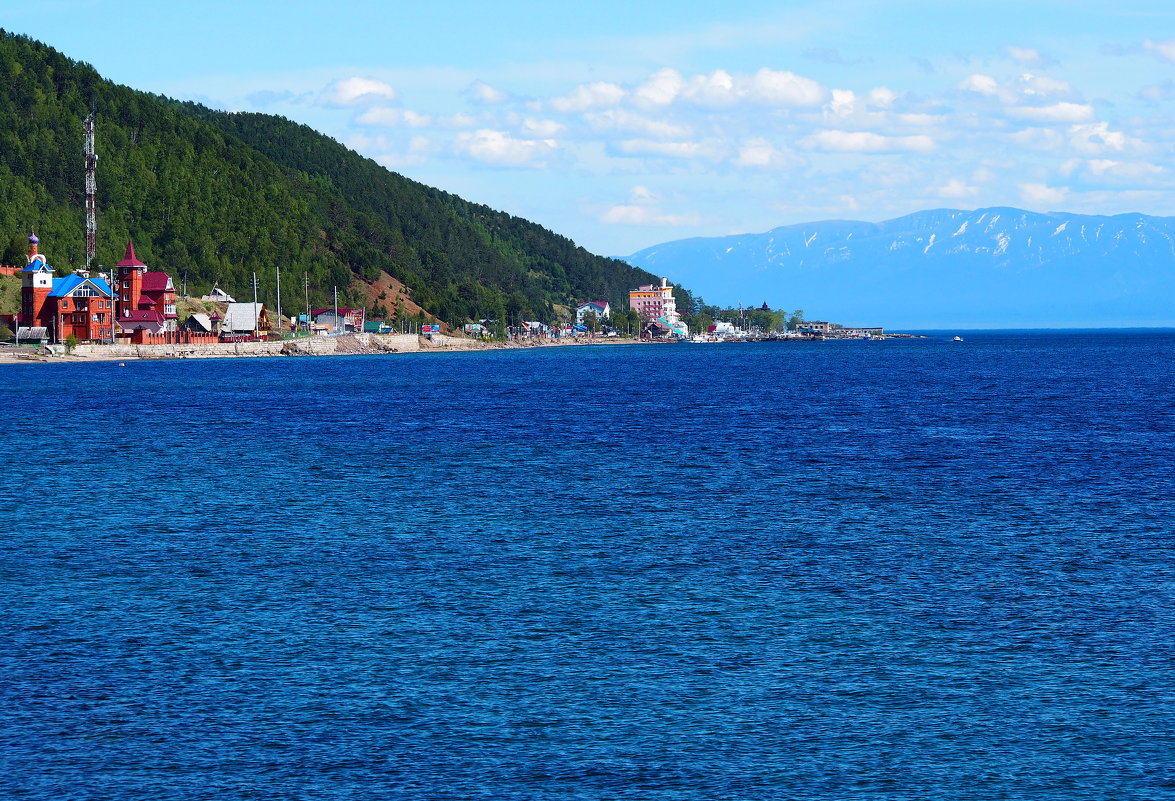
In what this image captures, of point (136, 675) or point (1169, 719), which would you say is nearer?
point (1169, 719)

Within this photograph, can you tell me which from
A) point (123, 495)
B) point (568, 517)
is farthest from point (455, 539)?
point (123, 495)

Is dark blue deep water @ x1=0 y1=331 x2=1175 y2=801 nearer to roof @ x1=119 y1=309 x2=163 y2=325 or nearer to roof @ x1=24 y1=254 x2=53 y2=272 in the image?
roof @ x1=24 y1=254 x2=53 y2=272

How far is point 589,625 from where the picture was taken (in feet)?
92.7

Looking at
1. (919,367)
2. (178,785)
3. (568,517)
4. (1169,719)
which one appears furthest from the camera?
(919,367)

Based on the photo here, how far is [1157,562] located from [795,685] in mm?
16000

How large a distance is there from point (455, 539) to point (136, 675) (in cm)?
1571

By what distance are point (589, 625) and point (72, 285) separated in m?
169

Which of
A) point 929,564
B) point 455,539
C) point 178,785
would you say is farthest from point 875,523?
point 178,785

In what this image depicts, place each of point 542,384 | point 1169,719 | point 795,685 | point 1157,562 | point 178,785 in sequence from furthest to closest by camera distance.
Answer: point 542,384 < point 1157,562 < point 795,685 < point 1169,719 < point 178,785

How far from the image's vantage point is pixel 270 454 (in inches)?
2574

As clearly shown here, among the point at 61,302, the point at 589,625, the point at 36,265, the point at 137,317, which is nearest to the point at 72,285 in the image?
the point at 61,302

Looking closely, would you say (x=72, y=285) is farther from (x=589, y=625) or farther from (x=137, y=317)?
(x=589, y=625)

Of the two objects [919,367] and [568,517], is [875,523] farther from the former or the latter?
[919,367]

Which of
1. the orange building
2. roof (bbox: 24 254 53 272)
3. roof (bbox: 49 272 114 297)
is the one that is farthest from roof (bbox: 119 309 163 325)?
roof (bbox: 24 254 53 272)
